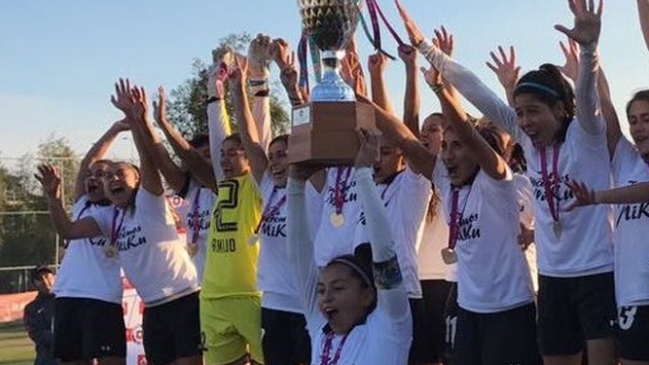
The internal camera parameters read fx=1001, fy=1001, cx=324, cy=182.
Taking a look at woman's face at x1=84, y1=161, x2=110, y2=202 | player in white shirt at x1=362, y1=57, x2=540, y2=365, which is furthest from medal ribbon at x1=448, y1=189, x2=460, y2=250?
woman's face at x1=84, y1=161, x2=110, y2=202

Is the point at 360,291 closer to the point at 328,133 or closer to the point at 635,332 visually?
the point at 328,133

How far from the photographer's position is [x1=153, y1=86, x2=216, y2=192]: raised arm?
22.3 feet

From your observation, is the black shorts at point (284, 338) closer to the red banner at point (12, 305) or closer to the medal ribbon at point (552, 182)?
the medal ribbon at point (552, 182)

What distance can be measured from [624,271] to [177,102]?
2958 cm

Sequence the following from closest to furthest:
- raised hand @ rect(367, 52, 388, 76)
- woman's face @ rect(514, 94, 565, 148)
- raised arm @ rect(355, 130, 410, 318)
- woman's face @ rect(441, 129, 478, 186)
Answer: raised arm @ rect(355, 130, 410, 318), woman's face @ rect(514, 94, 565, 148), woman's face @ rect(441, 129, 478, 186), raised hand @ rect(367, 52, 388, 76)

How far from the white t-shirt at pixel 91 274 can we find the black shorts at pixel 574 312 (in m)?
3.66

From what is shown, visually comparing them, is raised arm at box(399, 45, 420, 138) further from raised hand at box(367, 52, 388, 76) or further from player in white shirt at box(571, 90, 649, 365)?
player in white shirt at box(571, 90, 649, 365)

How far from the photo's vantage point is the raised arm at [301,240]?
3955 mm

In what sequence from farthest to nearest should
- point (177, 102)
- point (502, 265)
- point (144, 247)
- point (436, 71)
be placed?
point (177, 102) → point (144, 247) → point (436, 71) → point (502, 265)

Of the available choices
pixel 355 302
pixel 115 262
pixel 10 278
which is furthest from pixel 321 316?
pixel 10 278

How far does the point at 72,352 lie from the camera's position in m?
7.48

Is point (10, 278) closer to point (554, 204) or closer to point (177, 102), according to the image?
point (177, 102)

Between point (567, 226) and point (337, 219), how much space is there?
1.26 m

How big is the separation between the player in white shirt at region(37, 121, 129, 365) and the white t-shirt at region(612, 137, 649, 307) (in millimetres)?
4024
